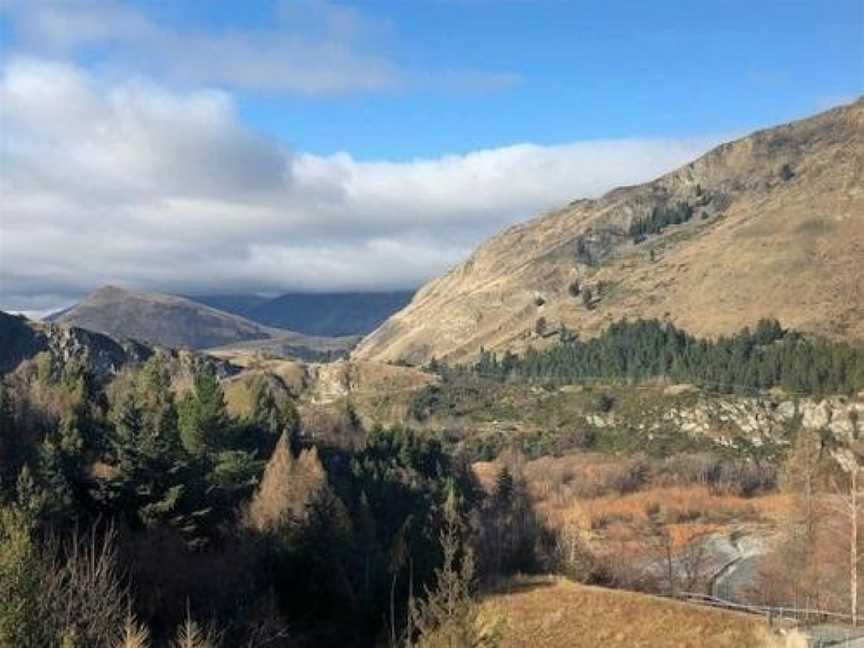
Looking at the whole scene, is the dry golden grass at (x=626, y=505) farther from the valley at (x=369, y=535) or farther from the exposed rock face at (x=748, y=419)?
the exposed rock face at (x=748, y=419)

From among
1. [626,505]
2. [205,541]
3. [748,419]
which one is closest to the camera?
[205,541]

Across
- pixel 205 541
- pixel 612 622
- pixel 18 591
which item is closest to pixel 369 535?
pixel 205 541

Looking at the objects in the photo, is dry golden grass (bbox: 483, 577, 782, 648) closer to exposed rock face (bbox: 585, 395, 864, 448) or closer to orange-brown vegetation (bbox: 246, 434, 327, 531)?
orange-brown vegetation (bbox: 246, 434, 327, 531)

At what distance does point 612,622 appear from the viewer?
62625 millimetres

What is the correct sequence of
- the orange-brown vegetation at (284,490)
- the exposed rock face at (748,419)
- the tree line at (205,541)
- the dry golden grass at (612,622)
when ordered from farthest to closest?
the exposed rock face at (748,419), the orange-brown vegetation at (284,490), the dry golden grass at (612,622), the tree line at (205,541)

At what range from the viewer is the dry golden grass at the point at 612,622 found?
57.2m

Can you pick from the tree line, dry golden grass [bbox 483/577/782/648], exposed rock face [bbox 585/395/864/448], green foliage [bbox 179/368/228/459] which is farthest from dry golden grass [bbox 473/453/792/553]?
green foliage [bbox 179/368/228/459]

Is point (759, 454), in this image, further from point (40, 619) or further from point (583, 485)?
point (40, 619)

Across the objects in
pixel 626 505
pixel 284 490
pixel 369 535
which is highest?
pixel 284 490

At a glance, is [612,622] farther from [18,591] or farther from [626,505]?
[626,505]

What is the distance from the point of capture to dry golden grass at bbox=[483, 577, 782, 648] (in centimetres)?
5716

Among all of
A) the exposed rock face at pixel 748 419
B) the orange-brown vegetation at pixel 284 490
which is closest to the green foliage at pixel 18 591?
the orange-brown vegetation at pixel 284 490

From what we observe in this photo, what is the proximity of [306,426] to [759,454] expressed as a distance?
73.6m

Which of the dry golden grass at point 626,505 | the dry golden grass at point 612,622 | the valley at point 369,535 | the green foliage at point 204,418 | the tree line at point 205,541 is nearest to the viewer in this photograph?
the tree line at point 205,541
